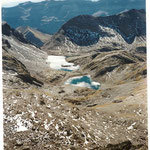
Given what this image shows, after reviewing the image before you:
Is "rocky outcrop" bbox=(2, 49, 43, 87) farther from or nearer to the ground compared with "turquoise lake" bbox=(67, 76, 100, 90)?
farther from the ground

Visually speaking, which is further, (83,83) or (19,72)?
(83,83)

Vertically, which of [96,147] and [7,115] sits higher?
[7,115]

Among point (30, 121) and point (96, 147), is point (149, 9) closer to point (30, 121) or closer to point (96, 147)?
point (96, 147)

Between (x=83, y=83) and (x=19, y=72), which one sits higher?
(x=19, y=72)

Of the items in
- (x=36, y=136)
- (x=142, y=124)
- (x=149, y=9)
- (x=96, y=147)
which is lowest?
(x=142, y=124)

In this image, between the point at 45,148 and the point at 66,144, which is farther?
the point at 66,144

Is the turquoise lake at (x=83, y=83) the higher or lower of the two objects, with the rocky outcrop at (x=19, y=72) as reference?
lower

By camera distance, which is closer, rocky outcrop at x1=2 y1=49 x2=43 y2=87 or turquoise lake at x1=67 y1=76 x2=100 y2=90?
rocky outcrop at x1=2 y1=49 x2=43 y2=87

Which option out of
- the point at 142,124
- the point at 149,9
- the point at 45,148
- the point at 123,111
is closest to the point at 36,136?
the point at 45,148

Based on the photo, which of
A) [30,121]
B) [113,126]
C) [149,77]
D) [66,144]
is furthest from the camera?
[113,126]

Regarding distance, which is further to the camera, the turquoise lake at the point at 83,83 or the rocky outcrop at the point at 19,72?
the turquoise lake at the point at 83,83

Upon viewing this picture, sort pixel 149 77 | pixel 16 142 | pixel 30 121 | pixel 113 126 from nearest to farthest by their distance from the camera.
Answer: pixel 149 77, pixel 16 142, pixel 30 121, pixel 113 126
